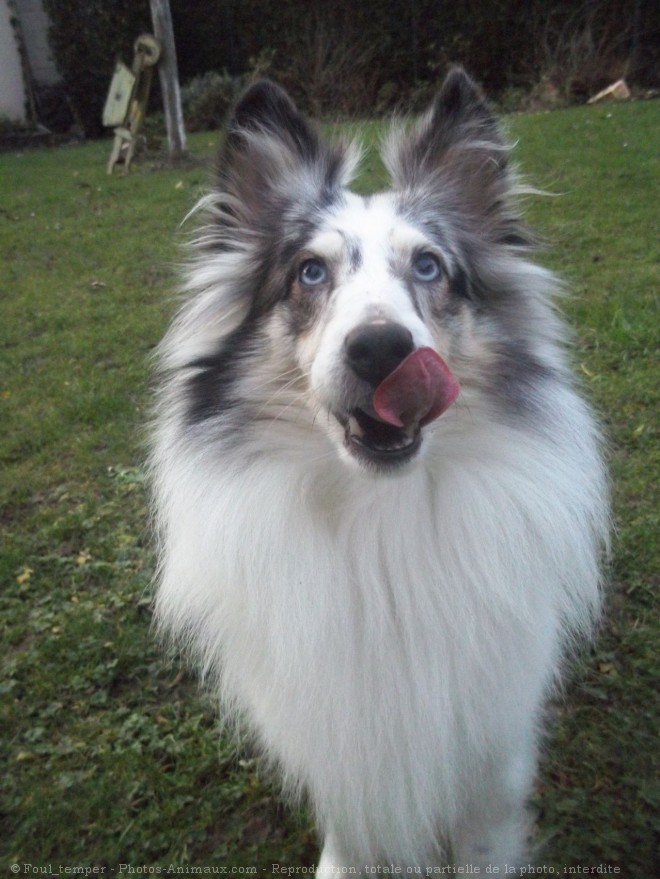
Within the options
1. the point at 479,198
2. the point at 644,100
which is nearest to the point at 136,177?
the point at 644,100

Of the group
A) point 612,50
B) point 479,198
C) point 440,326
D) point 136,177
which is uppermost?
point 479,198

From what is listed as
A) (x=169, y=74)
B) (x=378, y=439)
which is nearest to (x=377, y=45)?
(x=169, y=74)

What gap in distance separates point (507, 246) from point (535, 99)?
10696 millimetres

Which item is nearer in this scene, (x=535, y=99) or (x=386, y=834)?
(x=386, y=834)

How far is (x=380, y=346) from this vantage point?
1.68 meters

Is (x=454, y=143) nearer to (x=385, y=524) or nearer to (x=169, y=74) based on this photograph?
(x=385, y=524)

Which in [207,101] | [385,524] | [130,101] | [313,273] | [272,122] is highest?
[272,122]

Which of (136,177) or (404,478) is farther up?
(404,478)

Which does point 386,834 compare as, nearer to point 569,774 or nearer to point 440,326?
point 569,774

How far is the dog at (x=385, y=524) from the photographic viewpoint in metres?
1.91

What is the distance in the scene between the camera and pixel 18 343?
219 inches

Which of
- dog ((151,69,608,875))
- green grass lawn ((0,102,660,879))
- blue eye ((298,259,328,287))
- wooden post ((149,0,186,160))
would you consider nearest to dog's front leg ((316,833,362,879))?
dog ((151,69,608,875))

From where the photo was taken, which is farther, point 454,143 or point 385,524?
point 454,143

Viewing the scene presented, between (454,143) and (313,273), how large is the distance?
0.74 meters
